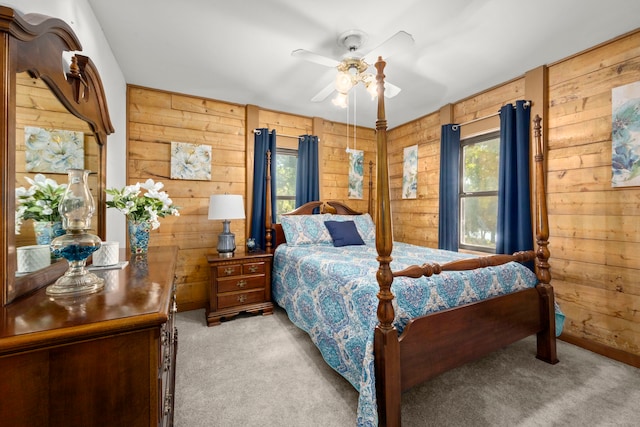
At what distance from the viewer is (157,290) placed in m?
0.96

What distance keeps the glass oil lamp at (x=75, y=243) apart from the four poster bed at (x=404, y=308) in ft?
3.89

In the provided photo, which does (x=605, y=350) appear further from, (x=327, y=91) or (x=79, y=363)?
(x=79, y=363)

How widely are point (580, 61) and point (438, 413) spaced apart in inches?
118

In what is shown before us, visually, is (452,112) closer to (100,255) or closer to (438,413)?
(438,413)

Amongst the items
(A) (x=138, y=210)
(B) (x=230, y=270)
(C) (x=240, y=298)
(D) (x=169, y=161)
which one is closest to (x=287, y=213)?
(B) (x=230, y=270)

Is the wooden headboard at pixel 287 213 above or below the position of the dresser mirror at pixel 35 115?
below

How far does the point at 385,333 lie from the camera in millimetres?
1315

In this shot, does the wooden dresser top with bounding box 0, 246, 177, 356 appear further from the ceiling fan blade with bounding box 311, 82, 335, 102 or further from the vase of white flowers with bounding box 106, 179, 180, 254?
the ceiling fan blade with bounding box 311, 82, 335, 102

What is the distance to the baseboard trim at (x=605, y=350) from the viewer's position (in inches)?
79.0

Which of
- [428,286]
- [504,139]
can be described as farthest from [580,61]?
[428,286]

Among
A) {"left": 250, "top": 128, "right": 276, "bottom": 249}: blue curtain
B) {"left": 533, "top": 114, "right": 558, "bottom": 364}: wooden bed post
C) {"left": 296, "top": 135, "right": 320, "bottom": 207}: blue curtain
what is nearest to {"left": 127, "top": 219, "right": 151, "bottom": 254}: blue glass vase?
{"left": 250, "top": 128, "right": 276, "bottom": 249}: blue curtain

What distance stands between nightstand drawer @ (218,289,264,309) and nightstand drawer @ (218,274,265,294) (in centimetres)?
5

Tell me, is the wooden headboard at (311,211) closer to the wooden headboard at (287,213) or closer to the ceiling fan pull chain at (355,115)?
the wooden headboard at (287,213)

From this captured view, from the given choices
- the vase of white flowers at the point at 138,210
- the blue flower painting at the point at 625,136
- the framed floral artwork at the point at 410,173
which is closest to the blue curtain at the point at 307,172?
the framed floral artwork at the point at 410,173
